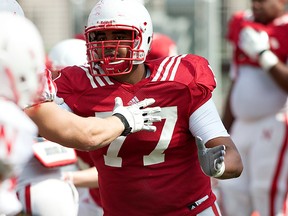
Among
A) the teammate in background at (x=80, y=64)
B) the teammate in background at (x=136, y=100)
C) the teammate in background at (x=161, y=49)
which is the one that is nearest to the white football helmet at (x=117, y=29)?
the teammate in background at (x=136, y=100)

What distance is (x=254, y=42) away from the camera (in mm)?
6859

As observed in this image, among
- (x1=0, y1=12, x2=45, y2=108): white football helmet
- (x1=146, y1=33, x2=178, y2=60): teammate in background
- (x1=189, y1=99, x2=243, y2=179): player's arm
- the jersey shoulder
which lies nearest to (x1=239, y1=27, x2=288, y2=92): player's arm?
(x1=146, y1=33, x2=178, y2=60): teammate in background

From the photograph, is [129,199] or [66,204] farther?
[66,204]

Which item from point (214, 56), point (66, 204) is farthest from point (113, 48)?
point (214, 56)

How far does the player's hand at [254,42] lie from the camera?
6.82 m

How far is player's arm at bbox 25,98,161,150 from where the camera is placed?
3.55m

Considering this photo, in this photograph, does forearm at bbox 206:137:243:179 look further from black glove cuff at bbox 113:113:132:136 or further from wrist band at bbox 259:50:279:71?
wrist band at bbox 259:50:279:71

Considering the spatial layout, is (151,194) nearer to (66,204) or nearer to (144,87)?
(144,87)

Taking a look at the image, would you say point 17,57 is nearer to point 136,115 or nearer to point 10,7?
point 136,115

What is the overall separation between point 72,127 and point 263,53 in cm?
330

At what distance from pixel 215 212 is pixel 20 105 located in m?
1.51

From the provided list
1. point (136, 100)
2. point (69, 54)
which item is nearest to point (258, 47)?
point (69, 54)

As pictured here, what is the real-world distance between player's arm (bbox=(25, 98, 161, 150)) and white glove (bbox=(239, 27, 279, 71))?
282 cm

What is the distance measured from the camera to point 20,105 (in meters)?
2.99
